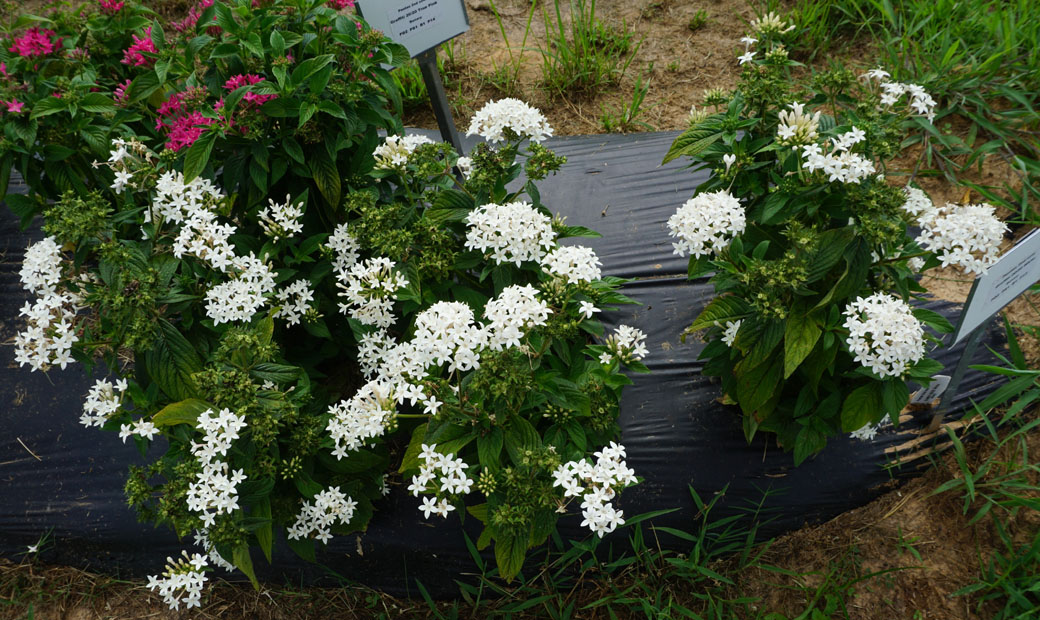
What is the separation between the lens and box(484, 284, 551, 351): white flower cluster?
1660 mm

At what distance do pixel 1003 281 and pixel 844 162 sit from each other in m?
0.60

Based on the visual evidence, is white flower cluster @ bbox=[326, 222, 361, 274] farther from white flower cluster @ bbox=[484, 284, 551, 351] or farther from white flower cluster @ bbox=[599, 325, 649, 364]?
white flower cluster @ bbox=[599, 325, 649, 364]

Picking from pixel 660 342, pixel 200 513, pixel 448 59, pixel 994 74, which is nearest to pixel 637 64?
pixel 448 59

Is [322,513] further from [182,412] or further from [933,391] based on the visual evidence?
[933,391]

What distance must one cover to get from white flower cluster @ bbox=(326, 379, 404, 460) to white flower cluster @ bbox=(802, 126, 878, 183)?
118cm

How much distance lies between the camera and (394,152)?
2.09m

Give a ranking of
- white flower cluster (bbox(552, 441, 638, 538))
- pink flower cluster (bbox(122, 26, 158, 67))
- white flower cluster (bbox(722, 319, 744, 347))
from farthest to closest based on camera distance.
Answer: pink flower cluster (bbox(122, 26, 158, 67)), white flower cluster (bbox(722, 319, 744, 347)), white flower cluster (bbox(552, 441, 638, 538))

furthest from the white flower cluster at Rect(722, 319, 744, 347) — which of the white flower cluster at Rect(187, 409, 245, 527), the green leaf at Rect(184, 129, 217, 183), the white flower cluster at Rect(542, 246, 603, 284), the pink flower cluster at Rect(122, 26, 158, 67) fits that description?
the pink flower cluster at Rect(122, 26, 158, 67)

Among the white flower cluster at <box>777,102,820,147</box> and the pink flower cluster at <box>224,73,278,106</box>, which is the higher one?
the pink flower cluster at <box>224,73,278,106</box>

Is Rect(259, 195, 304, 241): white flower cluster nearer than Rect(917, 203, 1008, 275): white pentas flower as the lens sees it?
No

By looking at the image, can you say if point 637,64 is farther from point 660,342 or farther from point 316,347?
point 316,347

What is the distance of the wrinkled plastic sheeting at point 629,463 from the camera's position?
2.36m

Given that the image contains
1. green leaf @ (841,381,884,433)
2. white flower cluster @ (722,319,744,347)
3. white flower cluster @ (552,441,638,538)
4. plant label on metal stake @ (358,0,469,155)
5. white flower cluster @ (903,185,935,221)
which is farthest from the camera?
plant label on metal stake @ (358,0,469,155)

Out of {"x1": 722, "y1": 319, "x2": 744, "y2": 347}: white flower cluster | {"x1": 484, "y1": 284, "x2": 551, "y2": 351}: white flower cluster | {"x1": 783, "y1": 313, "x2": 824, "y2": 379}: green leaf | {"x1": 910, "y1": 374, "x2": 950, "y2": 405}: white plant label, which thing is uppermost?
{"x1": 484, "y1": 284, "x2": 551, "y2": 351}: white flower cluster
